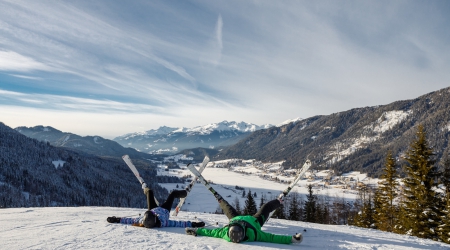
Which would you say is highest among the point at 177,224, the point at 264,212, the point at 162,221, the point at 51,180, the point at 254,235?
the point at 264,212

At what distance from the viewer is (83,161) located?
178 meters

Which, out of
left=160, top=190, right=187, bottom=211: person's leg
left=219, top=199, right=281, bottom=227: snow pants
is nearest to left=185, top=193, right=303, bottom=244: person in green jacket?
left=219, top=199, right=281, bottom=227: snow pants

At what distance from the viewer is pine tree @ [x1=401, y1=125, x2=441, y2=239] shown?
19000mm

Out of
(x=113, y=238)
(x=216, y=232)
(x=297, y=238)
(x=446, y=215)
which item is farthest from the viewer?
(x=446, y=215)

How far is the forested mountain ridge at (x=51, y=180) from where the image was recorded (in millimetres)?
114100

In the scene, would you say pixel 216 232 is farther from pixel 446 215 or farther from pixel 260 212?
pixel 446 215

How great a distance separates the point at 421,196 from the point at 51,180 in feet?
534

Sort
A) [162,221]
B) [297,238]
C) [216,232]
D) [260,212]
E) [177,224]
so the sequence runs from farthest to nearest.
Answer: [177,224], [162,221], [260,212], [216,232], [297,238]

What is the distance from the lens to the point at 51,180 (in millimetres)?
134875

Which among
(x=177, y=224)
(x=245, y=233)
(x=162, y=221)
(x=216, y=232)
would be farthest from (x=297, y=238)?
(x=162, y=221)

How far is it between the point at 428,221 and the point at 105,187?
506 feet

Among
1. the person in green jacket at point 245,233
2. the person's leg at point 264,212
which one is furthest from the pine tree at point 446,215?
the person in green jacket at point 245,233

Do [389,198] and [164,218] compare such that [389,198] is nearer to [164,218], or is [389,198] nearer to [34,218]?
[164,218]

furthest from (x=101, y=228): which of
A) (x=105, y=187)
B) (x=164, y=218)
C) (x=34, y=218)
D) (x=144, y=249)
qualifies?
(x=105, y=187)
